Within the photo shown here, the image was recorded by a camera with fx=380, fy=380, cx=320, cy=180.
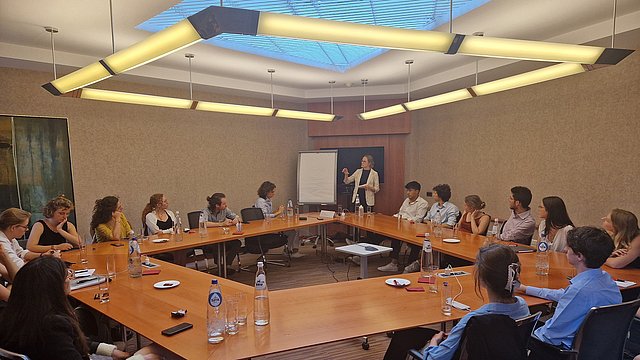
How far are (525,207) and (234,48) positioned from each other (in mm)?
3971

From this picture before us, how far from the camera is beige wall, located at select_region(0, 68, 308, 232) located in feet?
17.6

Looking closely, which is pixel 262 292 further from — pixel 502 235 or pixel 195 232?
pixel 502 235

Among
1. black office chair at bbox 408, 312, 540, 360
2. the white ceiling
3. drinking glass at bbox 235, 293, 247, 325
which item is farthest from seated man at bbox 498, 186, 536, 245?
drinking glass at bbox 235, 293, 247, 325

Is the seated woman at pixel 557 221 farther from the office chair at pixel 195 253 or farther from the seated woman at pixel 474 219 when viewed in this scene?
the office chair at pixel 195 253

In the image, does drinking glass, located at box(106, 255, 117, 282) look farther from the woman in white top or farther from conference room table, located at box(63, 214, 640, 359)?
the woman in white top

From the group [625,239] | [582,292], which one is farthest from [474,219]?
[582,292]

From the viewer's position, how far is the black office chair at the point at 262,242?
5695 mm

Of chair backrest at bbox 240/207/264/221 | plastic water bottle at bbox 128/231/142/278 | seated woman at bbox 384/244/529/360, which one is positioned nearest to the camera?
seated woman at bbox 384/244/529/360

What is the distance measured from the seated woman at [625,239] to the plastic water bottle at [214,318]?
3.09m

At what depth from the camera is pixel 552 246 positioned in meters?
3.80

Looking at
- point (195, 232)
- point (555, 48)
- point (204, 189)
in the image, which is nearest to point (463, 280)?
point (555, 48)

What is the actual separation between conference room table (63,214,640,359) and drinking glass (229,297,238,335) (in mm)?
52

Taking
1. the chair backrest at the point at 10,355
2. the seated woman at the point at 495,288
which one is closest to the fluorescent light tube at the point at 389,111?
the seated woman at the point at 495,288

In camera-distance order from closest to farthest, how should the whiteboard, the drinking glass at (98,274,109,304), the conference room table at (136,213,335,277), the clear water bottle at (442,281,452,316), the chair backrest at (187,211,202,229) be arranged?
the clear water bottle at (442,281,452,316) < the drinking glass at (98,274,109,304) < the conference room table at (136,213,335,277) < the chair backrest at (187,211,202,229) < the whiteboard
